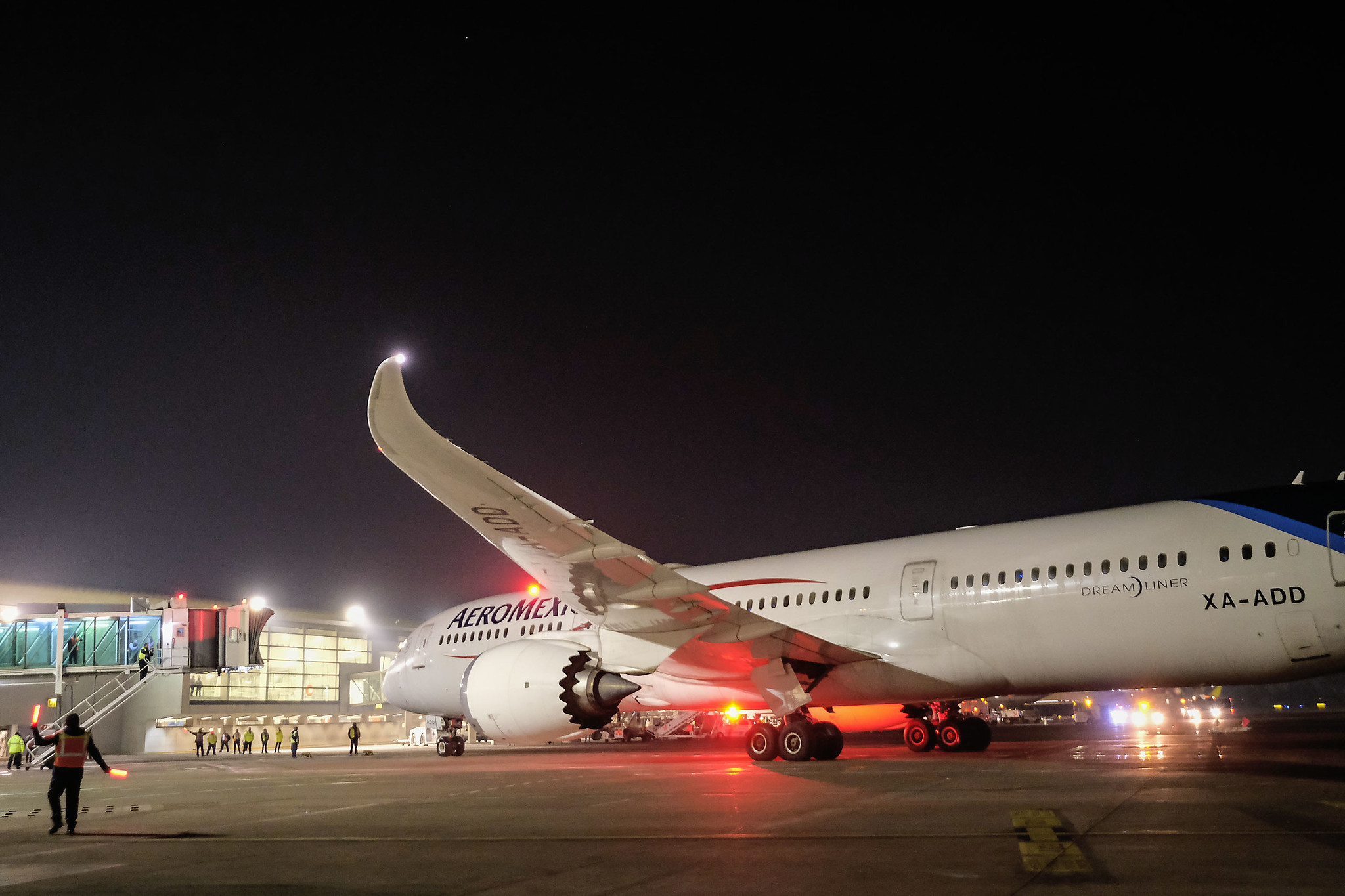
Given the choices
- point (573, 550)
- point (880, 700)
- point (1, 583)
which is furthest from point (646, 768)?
point (1, 583)

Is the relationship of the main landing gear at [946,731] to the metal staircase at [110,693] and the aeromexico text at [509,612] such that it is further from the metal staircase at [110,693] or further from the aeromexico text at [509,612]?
the metal staircase at [110,693]

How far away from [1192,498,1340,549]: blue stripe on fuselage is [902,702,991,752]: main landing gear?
24.9 feet

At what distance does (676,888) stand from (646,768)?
10.5 meters

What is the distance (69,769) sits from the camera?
8945 millimetres

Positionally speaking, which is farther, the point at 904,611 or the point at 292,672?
the point at 292,672

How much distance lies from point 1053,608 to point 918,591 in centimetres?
204

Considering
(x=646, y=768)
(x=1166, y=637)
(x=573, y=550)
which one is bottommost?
(x=646, y=768)

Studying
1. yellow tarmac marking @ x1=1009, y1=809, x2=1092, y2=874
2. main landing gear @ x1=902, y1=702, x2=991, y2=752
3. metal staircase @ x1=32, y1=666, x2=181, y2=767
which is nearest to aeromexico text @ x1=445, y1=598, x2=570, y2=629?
main landing gear @ x1=902, y1=702, x2=991, y2=752

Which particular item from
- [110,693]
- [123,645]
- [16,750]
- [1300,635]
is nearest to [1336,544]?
[1300,635]

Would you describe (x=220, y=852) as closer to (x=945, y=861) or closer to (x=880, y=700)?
(x=945, y=861)

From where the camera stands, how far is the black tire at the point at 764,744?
1481cm

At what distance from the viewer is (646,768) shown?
15141 millimetres

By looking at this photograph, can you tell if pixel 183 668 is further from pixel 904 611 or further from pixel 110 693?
pixel 904 611

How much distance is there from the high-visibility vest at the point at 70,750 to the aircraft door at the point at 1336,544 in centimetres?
1280
